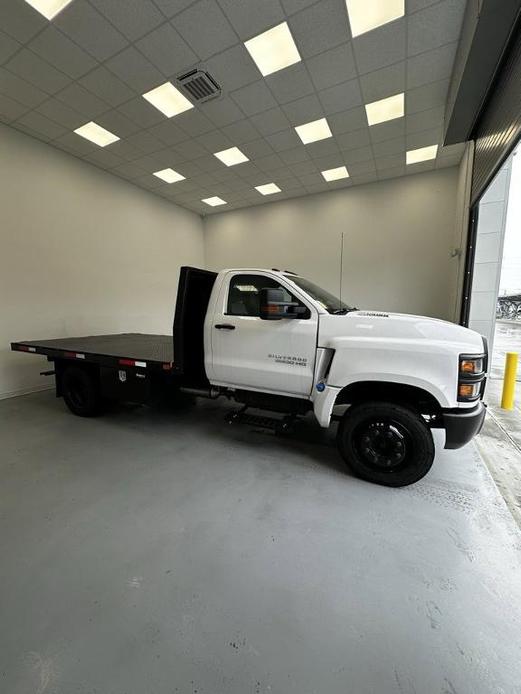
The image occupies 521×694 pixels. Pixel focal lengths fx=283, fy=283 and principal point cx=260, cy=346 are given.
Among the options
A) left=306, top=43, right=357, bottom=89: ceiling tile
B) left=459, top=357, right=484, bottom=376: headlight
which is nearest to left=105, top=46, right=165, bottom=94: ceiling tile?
left=306, top=43, right=357, bottom=89: ceiling tile

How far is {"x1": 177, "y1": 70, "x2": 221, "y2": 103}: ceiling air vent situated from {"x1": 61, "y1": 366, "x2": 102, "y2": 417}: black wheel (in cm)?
407

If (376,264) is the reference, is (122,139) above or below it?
above

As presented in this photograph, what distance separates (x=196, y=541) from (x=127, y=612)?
49cm

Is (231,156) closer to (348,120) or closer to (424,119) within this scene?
(348,120)

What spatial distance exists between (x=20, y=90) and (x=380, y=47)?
15.6 feet

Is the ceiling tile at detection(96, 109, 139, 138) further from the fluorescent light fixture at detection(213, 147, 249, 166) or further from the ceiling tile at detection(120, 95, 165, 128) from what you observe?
the fluorescent light fixture at detection(213, 147, 249, 166)

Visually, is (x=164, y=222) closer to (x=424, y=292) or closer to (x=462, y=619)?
(x=424, y=292)

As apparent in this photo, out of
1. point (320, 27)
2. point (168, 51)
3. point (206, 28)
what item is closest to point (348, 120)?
point (320, 27)

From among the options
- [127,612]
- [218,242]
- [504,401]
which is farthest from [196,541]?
[218,242]

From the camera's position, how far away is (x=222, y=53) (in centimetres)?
338

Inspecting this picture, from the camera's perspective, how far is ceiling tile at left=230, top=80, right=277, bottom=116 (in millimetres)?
3918

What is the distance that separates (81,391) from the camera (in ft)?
12.6

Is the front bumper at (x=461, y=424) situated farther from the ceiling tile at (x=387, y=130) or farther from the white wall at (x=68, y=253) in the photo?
the white wall at (x=68, y=253)

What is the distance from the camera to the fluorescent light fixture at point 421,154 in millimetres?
5453
